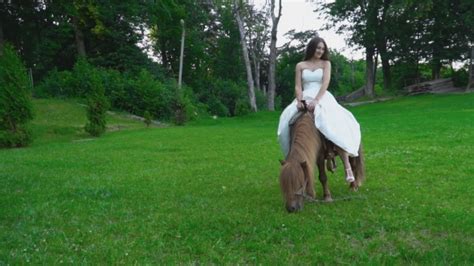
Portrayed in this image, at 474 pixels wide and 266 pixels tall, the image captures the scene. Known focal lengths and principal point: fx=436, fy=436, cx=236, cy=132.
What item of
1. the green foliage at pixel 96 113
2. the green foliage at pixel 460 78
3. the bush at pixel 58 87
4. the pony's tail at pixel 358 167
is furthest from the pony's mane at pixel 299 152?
the green foliage at pixel 460 78

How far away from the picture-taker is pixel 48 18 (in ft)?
121

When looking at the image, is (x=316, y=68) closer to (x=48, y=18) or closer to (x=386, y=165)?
(x=386, y=165)

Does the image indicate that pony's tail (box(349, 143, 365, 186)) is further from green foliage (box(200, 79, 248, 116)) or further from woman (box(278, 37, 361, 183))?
green foliage (box(200, 79, 248, 116))

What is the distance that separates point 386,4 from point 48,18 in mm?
31867

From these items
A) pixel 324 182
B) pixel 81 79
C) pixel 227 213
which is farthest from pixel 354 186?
pixel 81 79

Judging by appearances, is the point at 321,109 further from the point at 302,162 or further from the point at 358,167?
the point at 358,167

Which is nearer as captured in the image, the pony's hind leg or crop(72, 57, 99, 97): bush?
the pony's hind leg

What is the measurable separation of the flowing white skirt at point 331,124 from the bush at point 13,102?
46.4ft

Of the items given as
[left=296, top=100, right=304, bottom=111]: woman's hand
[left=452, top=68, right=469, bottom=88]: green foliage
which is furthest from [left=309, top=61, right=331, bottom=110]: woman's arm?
[left=452, top=68, right=469, bottom=88]: green foliage

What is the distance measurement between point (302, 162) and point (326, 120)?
115cm

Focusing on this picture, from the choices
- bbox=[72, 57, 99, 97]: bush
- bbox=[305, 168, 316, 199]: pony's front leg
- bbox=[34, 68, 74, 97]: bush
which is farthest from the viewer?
bbox=[34, 68, 74, 97]: bush

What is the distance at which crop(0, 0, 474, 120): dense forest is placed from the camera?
1318 inches

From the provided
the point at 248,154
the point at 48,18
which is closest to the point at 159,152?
the point at 248,154

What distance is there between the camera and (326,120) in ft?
22.1
